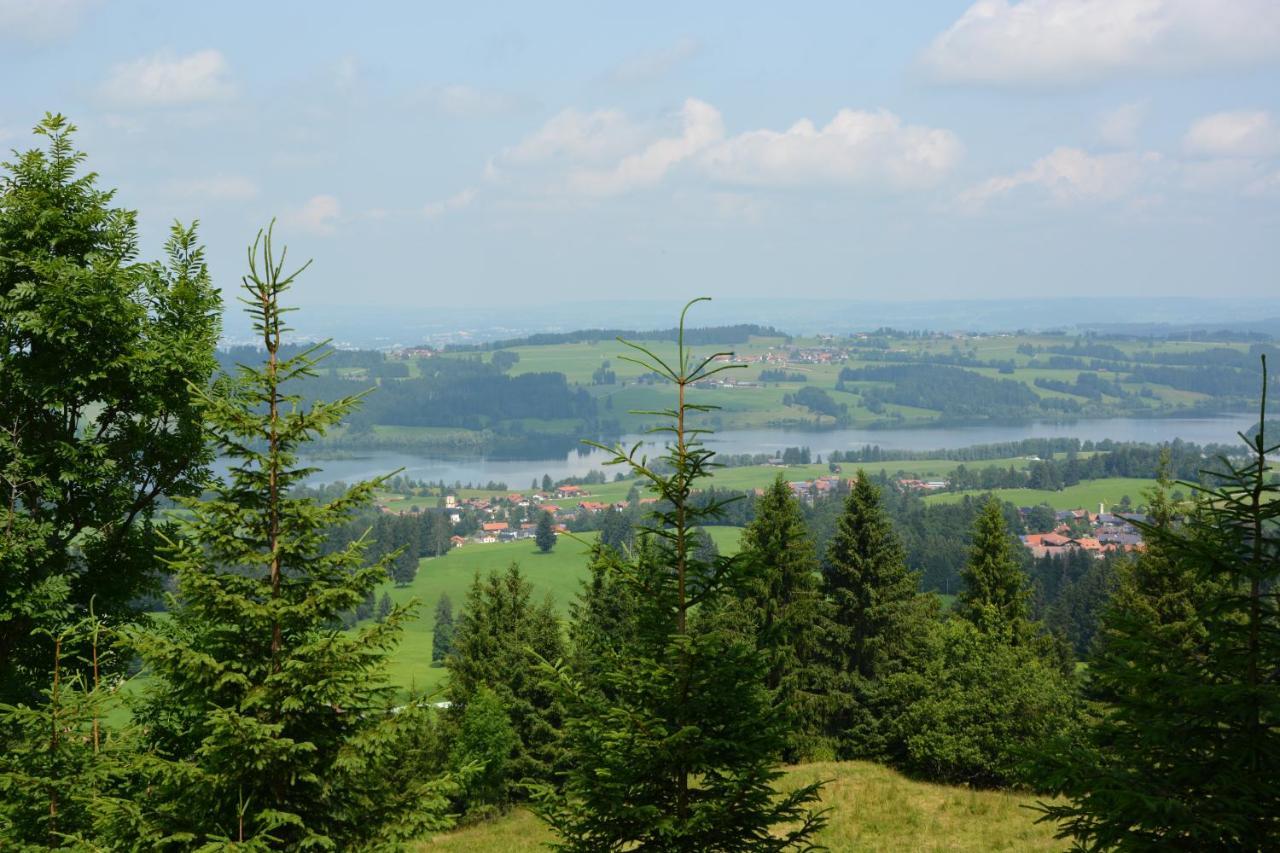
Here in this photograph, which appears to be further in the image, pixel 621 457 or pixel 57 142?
pixel 57 142

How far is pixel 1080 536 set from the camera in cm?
11744

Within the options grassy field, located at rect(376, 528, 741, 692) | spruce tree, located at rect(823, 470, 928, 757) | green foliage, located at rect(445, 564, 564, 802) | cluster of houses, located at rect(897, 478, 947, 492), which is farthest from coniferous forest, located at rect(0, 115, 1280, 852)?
cluster of houses, located at rect(897, 478, 947, 492)

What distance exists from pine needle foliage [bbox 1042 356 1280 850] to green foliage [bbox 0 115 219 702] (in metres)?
11.5

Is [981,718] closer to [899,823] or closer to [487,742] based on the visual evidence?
[899,823]

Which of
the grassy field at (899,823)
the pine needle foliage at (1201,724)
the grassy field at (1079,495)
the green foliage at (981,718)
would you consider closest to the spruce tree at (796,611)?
the green foliage at (981,718)

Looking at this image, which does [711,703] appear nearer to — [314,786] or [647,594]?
[647,594]

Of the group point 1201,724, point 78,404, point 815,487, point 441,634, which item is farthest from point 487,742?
point 815,487

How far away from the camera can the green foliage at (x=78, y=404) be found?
41.5 feet

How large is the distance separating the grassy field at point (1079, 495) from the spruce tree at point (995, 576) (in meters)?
107

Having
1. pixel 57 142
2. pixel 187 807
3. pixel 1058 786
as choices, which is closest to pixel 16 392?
pixel 57 142

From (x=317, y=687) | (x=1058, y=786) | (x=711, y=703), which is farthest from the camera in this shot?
(x=711, y=703)

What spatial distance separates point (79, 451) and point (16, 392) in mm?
1168

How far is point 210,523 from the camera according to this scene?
8.70 m

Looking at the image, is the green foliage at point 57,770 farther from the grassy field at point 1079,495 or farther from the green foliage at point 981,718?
the grassy field at point 1079,495
